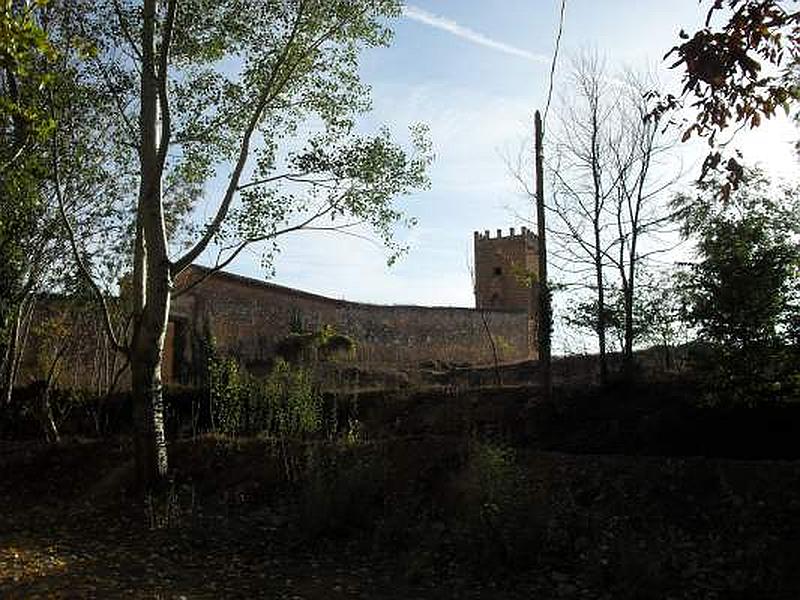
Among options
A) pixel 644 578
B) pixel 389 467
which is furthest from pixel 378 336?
pixel 644 578

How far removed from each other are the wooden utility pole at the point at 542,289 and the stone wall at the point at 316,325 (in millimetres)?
9747

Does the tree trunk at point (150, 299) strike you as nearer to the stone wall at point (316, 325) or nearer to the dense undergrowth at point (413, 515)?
the dense undergrowth at point (413, 515)

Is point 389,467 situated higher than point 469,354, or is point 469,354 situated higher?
point 469,354

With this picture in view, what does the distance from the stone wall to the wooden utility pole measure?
9747 millimetres

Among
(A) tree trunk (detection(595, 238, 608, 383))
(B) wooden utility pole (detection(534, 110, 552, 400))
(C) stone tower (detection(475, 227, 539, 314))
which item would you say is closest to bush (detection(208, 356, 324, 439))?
(B) wooden utility pole (detection(534, 110, 552, 400))

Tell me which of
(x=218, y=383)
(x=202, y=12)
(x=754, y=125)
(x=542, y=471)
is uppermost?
(x=202, y=12)

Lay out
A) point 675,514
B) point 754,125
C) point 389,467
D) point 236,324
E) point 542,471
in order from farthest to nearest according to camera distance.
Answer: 1. point 236,324
2. point 389,467
3. point 542,471
4. point 675,514
5. point 754,125

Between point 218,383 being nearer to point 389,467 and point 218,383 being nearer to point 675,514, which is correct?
point 389,467

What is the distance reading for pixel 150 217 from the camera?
966 cm

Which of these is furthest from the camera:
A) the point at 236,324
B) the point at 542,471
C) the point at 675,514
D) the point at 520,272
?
the point at 236,324

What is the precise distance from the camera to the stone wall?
22594 millimetres

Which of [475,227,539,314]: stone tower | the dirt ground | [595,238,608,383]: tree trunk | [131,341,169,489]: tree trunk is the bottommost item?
the dirt ground

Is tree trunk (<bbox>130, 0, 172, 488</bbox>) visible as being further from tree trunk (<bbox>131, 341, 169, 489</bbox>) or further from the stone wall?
the stone wall

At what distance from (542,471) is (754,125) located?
530 centimetres
